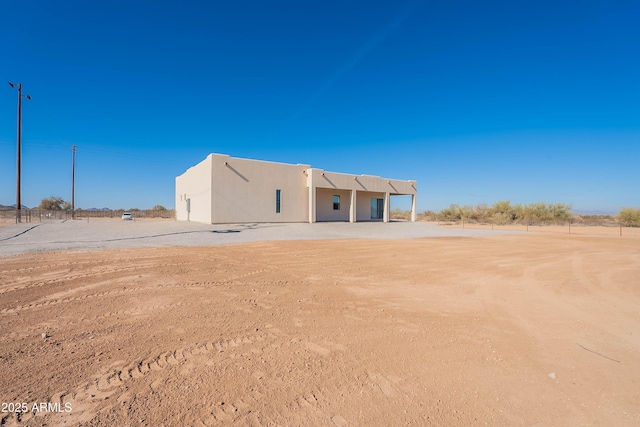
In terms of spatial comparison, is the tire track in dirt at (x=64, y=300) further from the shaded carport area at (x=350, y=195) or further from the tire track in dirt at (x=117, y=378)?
the shaded carport area at (x=350, y=195)

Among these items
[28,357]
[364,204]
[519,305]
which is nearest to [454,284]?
[519,305]

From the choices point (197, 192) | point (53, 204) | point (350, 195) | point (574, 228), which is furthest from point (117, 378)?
point (53, 204)

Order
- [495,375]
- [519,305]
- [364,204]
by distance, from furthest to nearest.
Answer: [364,204], [519,305], [495,375]

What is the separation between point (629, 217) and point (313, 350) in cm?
4317

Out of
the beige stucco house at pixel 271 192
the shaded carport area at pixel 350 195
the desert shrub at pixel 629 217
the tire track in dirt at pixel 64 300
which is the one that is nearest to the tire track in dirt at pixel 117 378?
the tire track in dirt at pixel 64 300

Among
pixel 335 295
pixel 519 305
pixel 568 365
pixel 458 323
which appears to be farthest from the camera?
pixel 335 295

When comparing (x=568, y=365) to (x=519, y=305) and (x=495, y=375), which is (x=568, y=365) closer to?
(x=495, y=375)

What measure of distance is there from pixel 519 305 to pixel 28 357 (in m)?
6.87

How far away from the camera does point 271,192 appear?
24906mm

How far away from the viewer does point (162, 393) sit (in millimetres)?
2441

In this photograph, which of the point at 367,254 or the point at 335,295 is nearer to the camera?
the point at 335,295

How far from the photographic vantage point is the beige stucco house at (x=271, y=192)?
22391 mm

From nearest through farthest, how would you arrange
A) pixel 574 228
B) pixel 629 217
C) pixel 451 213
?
pixel 574 228 < pixel 629 217 < pixel 451 213

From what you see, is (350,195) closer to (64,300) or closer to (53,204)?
(64,300)
